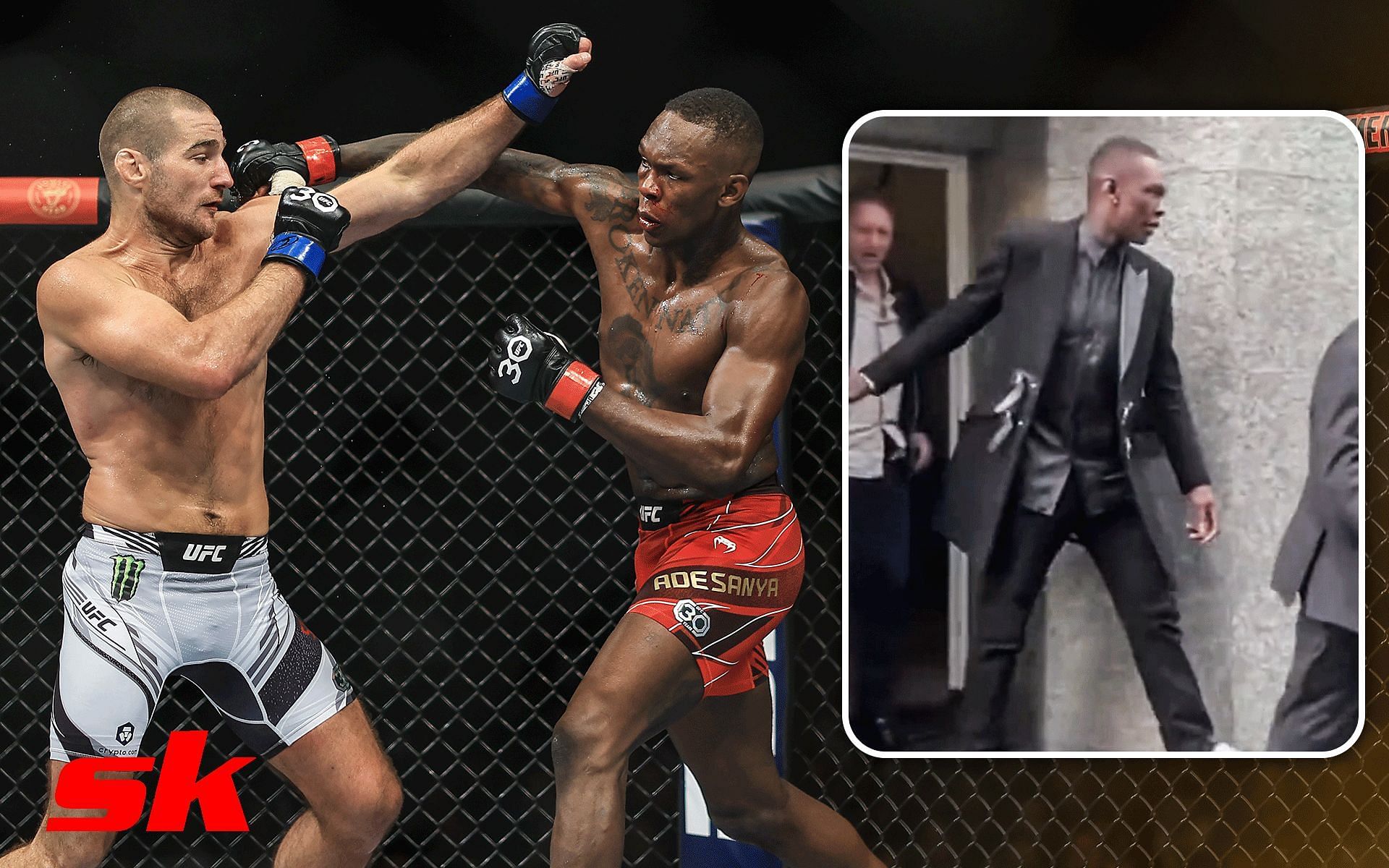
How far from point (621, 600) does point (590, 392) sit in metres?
0.90

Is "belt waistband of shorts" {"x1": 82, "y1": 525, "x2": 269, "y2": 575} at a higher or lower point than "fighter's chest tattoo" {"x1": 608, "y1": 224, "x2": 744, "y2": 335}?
lower

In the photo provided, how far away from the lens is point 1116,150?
256cm

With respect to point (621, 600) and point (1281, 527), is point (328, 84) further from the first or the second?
point (1281, 527)

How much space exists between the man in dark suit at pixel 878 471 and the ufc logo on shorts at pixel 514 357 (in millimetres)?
773

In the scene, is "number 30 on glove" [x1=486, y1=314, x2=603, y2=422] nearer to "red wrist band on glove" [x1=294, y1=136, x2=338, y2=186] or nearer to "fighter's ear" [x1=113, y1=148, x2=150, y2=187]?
"red wrist band on glove" [x1=294, y1=136, x2=338, y2=186]

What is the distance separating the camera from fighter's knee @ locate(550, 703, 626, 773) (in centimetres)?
202

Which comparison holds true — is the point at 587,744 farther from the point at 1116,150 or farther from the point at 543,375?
the point at 1116,150

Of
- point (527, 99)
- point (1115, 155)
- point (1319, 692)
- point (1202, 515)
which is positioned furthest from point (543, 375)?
point (1319, 692)

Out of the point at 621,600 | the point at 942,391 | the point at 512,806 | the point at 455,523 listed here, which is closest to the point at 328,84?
the point at 455,523

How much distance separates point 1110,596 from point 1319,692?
516 millimetres

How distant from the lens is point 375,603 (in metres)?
2.85

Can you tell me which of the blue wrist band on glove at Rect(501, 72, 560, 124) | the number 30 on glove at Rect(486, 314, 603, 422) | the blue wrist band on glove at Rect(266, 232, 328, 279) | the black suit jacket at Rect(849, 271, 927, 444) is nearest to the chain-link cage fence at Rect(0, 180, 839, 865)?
the black suit jacket at Rect(849, 271, 927, 444)

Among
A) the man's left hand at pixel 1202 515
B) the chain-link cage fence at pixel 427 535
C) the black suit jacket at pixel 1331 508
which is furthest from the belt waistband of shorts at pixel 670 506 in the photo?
the black suit jacket at pixel 1331 508

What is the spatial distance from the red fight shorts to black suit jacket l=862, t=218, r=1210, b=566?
0.49m
